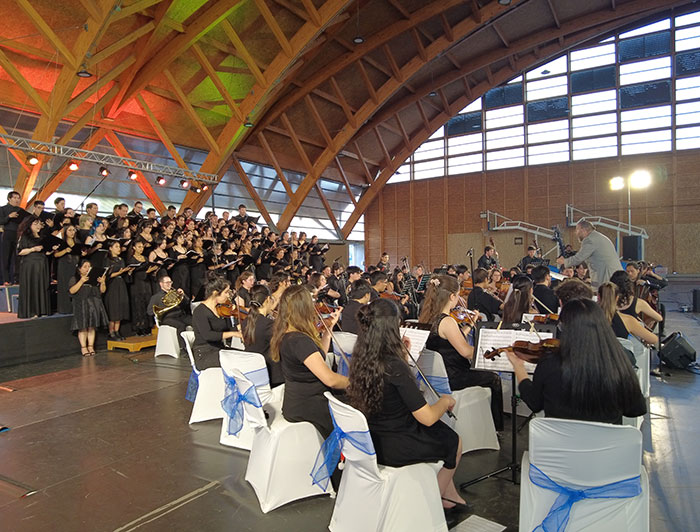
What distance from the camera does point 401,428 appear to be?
7.90ft

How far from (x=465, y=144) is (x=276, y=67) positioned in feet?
39.4

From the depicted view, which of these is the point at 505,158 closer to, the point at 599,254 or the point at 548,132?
the point at 548,132

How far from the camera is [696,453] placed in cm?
356

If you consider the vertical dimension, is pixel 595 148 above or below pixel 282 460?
above

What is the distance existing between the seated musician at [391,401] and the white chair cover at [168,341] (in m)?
5.38

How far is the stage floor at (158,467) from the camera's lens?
2.75 meters

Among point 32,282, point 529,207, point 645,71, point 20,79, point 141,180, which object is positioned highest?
point 645,71

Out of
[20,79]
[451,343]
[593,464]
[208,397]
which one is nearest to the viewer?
[593,464]

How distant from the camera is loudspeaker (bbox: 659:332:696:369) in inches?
241

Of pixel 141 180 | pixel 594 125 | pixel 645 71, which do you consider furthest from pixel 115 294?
pixel 645 71

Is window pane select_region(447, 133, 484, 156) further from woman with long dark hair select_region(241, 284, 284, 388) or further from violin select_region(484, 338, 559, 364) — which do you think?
violin select_region(484, 338, 559, 364)

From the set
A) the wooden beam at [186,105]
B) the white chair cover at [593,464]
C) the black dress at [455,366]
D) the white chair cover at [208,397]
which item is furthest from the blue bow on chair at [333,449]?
the wooden beam at [186,105]

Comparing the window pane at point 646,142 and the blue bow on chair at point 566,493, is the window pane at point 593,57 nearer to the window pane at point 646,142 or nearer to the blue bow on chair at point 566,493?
the window pane at point 646,142

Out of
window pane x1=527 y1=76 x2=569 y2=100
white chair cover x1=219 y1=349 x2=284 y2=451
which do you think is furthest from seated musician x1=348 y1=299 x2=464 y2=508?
window pane x1=527 y1=76 x2=569 y2=100
